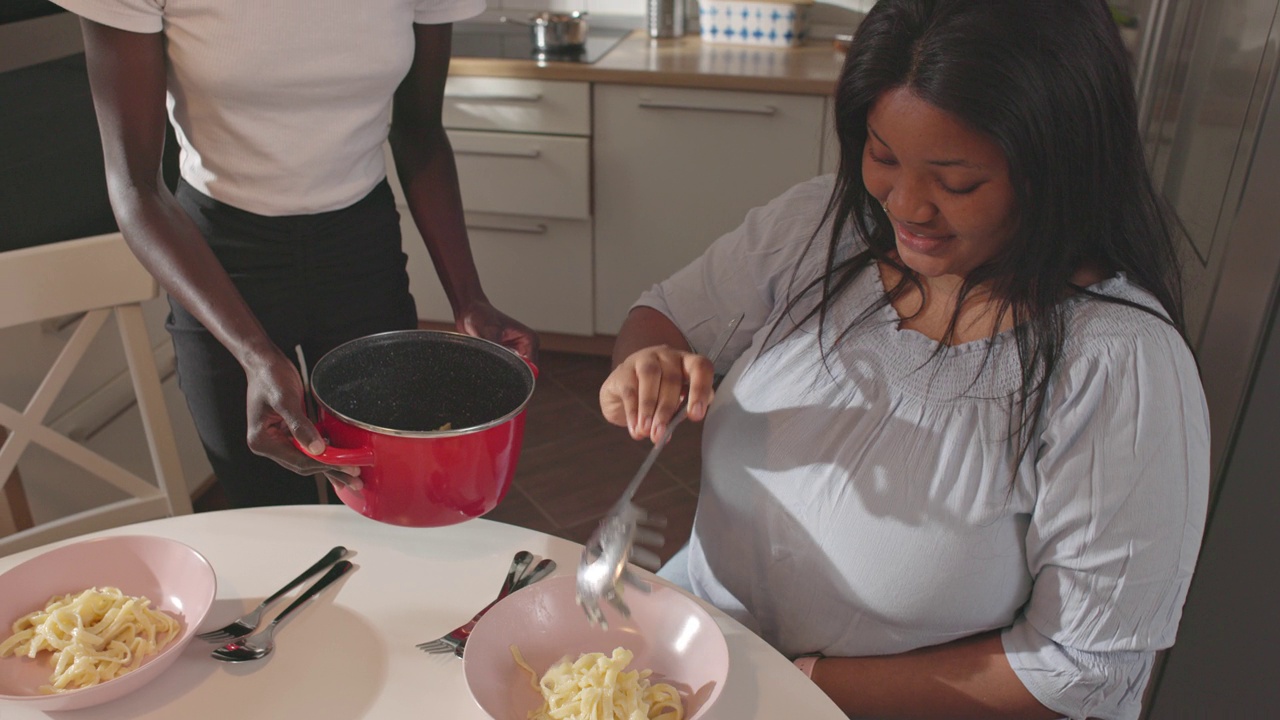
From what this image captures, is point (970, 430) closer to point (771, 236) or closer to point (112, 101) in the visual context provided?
point (771, 236)

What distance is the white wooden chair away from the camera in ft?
3.91

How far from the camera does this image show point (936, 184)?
0.83 m

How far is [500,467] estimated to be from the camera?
34.9 inches

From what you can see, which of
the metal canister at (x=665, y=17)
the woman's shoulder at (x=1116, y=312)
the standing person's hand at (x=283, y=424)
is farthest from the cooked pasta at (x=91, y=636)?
the metal canister at (x=665, y=17)

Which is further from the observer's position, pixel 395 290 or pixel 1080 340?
pixel 395 290

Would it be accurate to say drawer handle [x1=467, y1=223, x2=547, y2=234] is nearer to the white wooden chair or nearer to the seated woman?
the white wooden chair

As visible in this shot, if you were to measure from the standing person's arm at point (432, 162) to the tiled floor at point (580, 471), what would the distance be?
0.96 metres

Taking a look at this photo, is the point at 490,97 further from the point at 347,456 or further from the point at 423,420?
the point at 347,456

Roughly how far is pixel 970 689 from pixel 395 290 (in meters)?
0.90

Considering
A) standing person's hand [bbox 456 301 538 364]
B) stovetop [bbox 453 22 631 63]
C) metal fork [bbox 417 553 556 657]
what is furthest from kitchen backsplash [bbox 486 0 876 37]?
metal fork [bbox 417 553 556 657]

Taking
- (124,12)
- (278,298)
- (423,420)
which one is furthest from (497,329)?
(124,12)

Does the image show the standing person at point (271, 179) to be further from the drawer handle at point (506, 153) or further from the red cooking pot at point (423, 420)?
the drawer handle at point (506, 153)

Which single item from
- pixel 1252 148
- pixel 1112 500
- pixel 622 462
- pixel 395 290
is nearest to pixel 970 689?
pixel 1112 500

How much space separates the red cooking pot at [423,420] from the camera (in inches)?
32.7
